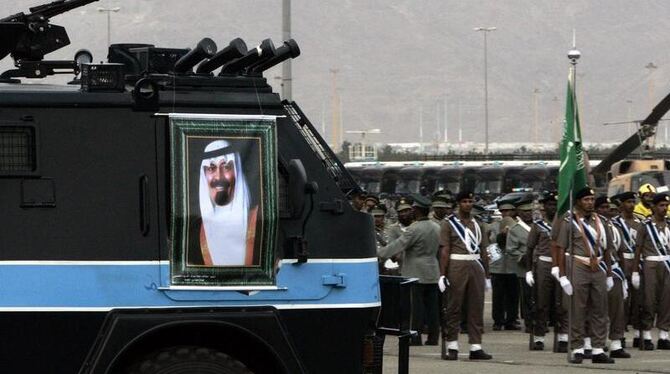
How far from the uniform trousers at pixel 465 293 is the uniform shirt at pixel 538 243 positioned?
7.91ft

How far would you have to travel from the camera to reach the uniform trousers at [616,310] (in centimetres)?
1734

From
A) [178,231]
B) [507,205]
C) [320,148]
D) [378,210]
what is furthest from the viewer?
[507,205]

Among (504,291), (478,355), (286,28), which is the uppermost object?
(286,28)

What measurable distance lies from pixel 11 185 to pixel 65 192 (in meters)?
0.28

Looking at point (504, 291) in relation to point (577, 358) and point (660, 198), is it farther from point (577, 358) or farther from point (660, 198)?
point (577, 358)

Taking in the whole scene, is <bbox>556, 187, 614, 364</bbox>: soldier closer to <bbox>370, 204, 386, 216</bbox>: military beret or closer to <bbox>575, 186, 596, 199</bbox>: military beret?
<bbox>575, 186, 596, 199</bbox>: military beret

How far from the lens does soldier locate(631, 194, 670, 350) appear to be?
18.5 m

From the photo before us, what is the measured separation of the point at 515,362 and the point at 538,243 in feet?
8.57

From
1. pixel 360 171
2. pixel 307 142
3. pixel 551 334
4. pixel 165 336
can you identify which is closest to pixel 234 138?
pixel 307 142

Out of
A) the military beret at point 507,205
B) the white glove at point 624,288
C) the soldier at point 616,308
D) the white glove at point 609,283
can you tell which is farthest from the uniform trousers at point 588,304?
the military beret at point 507,205

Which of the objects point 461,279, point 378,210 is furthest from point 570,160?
point 378,210

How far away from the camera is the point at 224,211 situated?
9516 millimetres

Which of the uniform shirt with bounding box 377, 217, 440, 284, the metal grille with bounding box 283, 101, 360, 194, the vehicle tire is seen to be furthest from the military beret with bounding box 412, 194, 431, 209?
the vehicle tire

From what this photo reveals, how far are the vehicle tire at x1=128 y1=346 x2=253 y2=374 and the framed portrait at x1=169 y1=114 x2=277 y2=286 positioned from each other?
365mm
